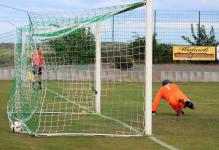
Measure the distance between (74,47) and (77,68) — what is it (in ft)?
8.33

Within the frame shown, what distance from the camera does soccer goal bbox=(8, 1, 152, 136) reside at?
13383mm

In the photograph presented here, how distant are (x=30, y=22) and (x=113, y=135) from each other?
3145 mm

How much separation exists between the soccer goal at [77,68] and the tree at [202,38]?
1954 centimetres

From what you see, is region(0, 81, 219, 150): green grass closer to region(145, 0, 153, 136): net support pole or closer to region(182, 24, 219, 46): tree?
region(145, 0, 153, 136): net support pole

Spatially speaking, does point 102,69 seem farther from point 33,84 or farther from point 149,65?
point 149,65

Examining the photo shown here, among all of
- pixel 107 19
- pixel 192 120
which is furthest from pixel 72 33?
pixel 192 120

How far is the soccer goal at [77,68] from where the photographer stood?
13.4 metres

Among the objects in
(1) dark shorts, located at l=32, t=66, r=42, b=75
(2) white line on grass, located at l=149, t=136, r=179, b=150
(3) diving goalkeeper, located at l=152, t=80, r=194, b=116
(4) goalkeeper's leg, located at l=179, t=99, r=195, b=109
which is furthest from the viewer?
(3) diving goalkeeper, located at l=152, t=80, r=194, b=116

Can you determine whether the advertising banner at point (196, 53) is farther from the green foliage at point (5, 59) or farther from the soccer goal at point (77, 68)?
the soccer goal at point (77, 68)

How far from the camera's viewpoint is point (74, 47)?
49.3 ft

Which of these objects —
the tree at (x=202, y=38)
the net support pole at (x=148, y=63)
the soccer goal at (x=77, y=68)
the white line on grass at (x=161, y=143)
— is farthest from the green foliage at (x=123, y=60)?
the tree at (x=202, y=38)

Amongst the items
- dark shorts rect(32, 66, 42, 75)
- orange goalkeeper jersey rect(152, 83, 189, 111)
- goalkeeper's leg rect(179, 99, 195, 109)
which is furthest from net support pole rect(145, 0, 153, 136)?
orange goalkeeper jersey rect(152, 83, 189, 111)

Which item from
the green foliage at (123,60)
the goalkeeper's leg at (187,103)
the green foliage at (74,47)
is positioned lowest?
the goalkeeper's leg at (187,103)

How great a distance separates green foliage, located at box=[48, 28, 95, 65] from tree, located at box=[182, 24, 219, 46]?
20894 millimetres
